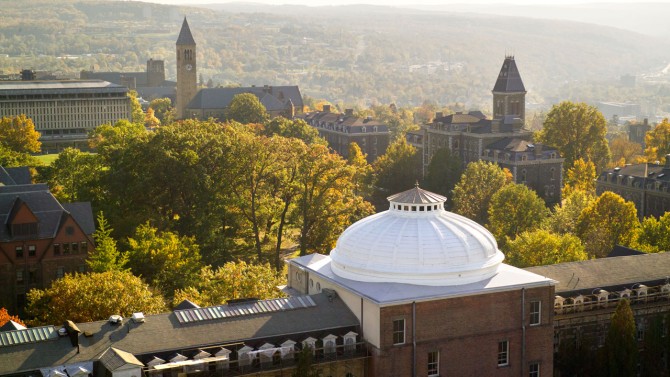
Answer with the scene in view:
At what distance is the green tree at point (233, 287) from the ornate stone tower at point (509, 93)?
98.2m

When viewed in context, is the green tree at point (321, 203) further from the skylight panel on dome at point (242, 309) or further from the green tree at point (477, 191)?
the skylight panel on dome at point (242, 309)

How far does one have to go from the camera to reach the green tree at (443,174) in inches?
5344

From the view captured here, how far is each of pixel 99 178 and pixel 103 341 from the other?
4637 centimetres

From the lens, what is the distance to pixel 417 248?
6131 cm

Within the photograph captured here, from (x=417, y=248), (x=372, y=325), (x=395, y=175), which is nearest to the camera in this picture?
(x=372, y=325)

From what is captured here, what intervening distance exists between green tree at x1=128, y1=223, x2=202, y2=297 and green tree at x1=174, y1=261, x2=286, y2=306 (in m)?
4.63

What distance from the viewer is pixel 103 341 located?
53875mm

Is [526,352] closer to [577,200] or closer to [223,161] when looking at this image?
[223,161]

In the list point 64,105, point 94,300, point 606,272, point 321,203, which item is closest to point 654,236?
point 606,272

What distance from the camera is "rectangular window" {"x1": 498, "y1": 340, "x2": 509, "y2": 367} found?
62219 millimetres

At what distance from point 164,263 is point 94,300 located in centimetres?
1556

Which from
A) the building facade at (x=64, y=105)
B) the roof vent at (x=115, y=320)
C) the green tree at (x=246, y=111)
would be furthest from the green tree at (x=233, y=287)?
the building facade at (x=64, y=105)

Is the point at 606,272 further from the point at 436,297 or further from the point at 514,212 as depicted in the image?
the point at 514,212

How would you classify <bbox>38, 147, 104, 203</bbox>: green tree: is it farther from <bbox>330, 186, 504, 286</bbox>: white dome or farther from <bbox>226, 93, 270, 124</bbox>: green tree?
<bbox>226, 93, 270, 124</bbox>: green tree
